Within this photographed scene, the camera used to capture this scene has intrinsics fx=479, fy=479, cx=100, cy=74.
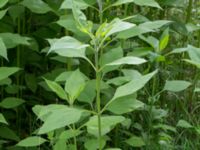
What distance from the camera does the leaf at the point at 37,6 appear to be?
1.61 metres

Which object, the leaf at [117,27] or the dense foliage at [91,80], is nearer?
the leaf at [117,27]

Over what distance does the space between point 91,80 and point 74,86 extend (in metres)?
0.25

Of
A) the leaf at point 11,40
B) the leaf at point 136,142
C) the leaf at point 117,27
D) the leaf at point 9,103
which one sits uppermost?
the leaf at point 117,27

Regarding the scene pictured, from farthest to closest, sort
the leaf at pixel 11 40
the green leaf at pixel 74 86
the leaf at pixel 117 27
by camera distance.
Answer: the leaf at pixel 11 40, the green leaf at pixel 74 86, the leaf at pixel 117 27

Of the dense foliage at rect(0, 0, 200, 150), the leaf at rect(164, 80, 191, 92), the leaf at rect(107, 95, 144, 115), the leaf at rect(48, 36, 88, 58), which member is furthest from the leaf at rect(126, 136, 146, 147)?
the leaf at rect(48, 36, 88, 58)

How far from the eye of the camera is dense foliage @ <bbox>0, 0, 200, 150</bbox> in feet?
4.47

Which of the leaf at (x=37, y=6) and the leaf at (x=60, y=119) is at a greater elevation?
the leaf at (x=37, y=6)

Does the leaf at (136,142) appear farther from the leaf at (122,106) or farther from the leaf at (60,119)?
the leaf at (60,119)

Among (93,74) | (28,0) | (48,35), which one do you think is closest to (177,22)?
(93,74)

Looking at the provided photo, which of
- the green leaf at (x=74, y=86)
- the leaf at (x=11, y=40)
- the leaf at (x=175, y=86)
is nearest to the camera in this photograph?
the green leaf at (x=74, y=86)

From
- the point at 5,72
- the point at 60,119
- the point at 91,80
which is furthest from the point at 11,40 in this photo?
the point at 60,119

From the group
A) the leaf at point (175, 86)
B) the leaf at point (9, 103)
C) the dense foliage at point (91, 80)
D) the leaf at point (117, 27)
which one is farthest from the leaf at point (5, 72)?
the leaf at point (175, 86)

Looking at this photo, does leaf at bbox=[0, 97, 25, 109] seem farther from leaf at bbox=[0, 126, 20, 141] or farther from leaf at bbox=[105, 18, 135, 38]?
leaf at bbox=[105, 18, 135, 38]

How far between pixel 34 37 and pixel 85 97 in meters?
0.64
